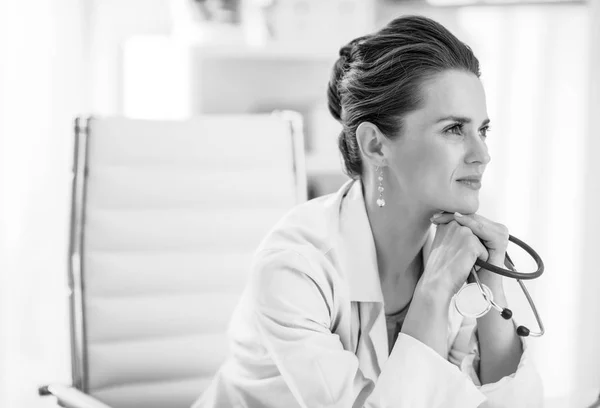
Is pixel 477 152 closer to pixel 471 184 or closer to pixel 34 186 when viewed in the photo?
pixel 471 184

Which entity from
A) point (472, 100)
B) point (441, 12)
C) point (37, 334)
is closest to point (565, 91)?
point (441, 12)

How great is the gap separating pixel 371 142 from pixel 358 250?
0.63 ft

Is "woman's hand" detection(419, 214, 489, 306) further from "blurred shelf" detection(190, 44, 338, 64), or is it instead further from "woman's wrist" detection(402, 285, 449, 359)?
"blurred shelf" detection(190, 44, 338, 64)

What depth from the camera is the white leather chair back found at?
4.66ft

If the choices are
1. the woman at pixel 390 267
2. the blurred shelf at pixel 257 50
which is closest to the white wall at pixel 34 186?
the blurred shelf at pixel 257 50

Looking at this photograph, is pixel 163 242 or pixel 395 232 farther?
pixel 163 242

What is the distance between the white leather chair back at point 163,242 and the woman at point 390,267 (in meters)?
0.24

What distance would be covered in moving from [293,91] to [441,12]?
2.11 feet

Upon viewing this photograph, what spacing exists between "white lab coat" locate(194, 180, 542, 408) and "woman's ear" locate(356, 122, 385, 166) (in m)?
0.09

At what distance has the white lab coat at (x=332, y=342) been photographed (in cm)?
101

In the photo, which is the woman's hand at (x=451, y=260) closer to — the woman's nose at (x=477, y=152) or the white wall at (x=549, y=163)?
the woman's nose at (x=477, y=152)

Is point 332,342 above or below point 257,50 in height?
below

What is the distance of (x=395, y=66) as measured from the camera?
1.16 m

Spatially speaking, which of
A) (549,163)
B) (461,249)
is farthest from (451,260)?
(549,163)
